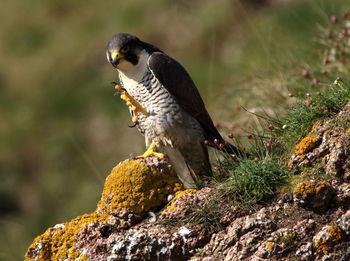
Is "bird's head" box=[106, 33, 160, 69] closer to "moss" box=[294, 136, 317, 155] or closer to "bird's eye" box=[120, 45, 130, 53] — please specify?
"bird's eye" box=[120, 45, 130, 53]

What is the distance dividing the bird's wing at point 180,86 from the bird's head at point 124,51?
12 cm

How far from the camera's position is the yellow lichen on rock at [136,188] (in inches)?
175

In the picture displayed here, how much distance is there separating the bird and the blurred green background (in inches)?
117

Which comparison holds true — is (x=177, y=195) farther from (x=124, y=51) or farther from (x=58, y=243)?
(x=124, y=51)

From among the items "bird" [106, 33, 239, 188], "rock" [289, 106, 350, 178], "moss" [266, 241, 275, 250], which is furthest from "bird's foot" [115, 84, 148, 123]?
"moss" [266, 241, 275, 250]

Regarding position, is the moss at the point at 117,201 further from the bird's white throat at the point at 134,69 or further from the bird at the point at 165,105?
the bird's white throat at the point at 134,69

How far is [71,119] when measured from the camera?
38.2 feet

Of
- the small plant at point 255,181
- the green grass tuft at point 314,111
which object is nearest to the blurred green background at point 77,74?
the green grass tuft at point 314,111

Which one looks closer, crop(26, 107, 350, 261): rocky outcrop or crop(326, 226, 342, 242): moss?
crop(326, 226, 342, 242): moss

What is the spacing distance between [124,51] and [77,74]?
7047 mm

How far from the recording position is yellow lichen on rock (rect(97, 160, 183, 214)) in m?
4.46

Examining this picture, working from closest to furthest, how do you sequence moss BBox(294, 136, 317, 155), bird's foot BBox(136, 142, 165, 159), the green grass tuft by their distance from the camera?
moss BBox(294, 136, 317, 155) < the green grass tuft < bird's foot BBox(136, 142, 165, 159)

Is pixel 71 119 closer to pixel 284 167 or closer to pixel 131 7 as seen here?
pixel 131 7

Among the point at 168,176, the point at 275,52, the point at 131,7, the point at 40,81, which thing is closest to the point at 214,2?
the point at 131,7
